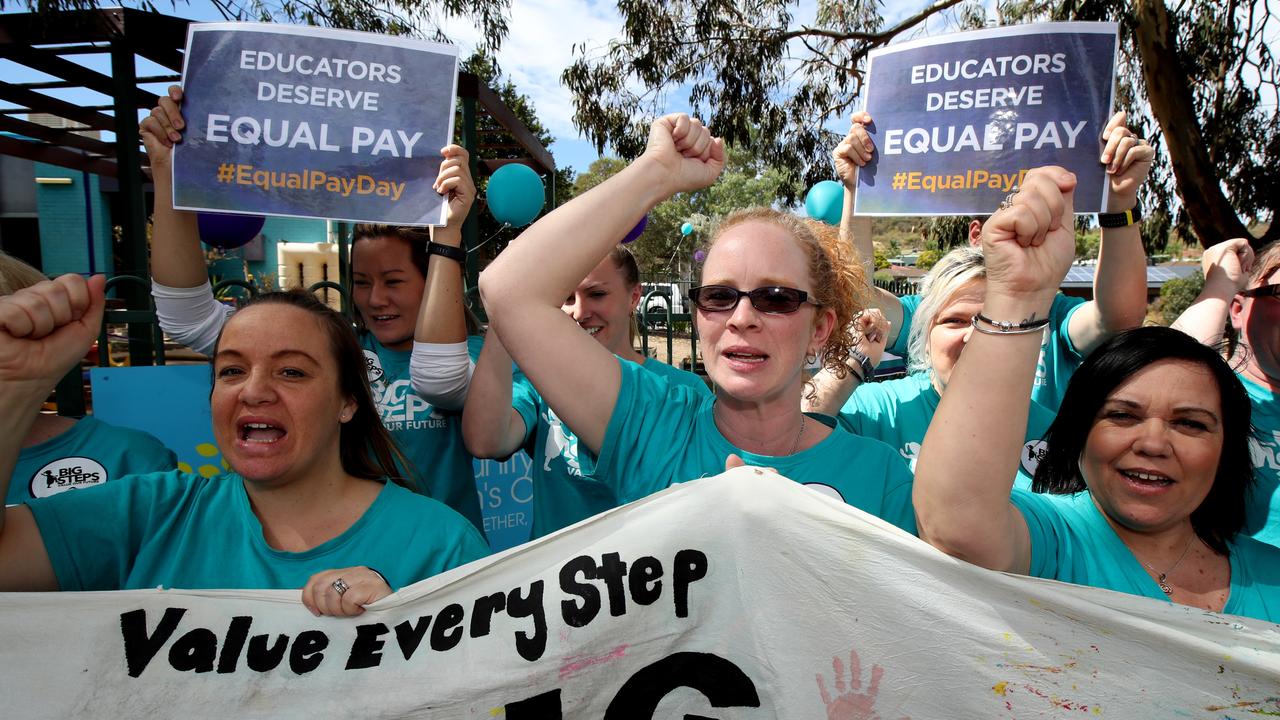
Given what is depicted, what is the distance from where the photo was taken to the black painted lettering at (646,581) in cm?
145

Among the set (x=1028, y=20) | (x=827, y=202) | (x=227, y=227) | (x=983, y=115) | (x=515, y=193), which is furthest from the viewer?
(x=1028, y=20)

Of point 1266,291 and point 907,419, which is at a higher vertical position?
point 1266,291

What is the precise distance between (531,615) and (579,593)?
0.10m

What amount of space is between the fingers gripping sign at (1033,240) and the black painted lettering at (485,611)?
41.4 inches

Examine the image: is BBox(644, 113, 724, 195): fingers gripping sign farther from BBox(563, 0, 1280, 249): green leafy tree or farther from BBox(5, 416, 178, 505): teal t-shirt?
BBox(563, 0, 1280, 249): green leafy tree

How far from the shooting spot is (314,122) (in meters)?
2.71

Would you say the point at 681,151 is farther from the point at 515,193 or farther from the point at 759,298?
the point at 515,193

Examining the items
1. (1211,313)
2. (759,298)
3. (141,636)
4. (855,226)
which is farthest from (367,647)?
(1211,313)

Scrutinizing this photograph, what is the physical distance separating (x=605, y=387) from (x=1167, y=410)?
1170 mm

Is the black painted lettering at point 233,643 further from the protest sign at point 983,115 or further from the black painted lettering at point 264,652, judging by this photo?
the protest sign at point 983,115

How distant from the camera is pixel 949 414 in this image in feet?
4.22

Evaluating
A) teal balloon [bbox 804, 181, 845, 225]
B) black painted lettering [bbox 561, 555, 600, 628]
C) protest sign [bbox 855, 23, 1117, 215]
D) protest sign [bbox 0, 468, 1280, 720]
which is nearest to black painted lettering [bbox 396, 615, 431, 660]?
protest sign [bbox 0, 468, 1280, 720]

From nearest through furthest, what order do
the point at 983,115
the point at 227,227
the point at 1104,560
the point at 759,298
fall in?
the point at 1104,560 < the point at 759,298 < the point at 983,115 < the point at 227,227

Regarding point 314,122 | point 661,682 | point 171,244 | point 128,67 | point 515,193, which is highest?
point 128,67
